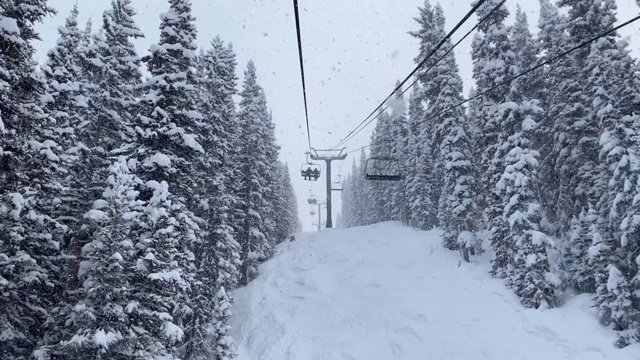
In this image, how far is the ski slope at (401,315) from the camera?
16.3 m

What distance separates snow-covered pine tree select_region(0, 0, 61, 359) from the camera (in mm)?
10320

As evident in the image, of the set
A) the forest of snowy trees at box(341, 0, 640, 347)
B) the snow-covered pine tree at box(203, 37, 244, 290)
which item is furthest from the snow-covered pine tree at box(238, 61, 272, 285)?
the forest of snowy trees at box(341, 0, 640, 347)

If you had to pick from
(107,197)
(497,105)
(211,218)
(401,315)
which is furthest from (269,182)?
(107,197)

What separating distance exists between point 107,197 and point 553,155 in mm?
25489

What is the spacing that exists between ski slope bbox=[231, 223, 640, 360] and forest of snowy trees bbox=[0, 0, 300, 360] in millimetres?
4551

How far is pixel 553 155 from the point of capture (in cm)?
2531

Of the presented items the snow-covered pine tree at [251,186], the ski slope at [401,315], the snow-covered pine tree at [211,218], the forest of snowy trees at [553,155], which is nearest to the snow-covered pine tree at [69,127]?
the snow-covered pine tree at [211,218]

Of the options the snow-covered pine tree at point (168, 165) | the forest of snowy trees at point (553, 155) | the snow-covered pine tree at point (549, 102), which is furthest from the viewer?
the snow-covered pine tree at point (549, 102)

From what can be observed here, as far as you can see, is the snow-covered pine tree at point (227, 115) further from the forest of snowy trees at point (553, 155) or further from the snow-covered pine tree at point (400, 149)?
the snow-covered pine tree at point (400, 149)

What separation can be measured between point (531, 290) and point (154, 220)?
16358mm

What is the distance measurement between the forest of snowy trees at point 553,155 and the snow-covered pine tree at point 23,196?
13091 mm

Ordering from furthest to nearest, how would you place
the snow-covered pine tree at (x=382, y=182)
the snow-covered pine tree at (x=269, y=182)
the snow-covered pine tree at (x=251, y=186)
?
the snow-covered pine tree at (x=382, y=182) < the snow-covered pine tree at (x=269, y=182) < the snow-covered pine tree at (x=251, y=186)

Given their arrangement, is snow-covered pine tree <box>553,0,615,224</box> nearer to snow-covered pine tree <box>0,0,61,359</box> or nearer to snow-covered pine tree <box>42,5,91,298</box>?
snow-covered pine tree <box>0,0,61,359</box>

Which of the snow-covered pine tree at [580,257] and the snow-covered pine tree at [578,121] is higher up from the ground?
the snow-covered pine tree at [578,121]
